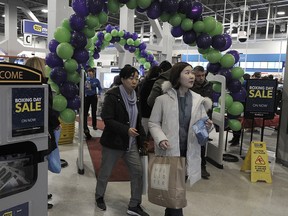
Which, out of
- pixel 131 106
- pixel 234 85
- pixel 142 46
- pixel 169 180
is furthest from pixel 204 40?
pixel 142 46

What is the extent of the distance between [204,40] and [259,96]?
1.33m

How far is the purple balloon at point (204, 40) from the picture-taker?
4.25 meters

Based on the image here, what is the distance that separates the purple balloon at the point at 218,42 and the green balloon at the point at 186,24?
0.43 m

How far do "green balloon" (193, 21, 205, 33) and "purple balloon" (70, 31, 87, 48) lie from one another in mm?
1651

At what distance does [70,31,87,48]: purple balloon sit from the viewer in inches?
147

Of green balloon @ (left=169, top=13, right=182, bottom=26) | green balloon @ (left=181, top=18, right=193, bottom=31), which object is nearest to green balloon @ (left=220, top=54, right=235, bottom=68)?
green balloon @ (left=181, top=18, right=193, bottom=31)

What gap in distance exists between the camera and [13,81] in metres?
1.31

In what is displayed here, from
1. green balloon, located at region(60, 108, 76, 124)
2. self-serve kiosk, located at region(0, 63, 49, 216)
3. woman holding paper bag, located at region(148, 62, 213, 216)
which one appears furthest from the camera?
green balloon, located at region(60, 108, 76, 124)

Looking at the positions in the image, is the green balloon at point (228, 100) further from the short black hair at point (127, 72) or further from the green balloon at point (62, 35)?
the green balloon at point (62, 35)

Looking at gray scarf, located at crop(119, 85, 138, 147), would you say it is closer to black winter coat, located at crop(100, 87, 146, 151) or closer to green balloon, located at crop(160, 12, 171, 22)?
black winter coat, located at crop(100, 87, 146, 151)

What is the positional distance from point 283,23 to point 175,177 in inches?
530

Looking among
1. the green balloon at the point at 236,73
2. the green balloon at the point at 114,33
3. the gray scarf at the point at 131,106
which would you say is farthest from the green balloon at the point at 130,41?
the gray scarf at the point at 131,106

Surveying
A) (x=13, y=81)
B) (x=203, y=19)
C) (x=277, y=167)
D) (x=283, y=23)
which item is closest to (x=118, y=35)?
(x=203, y=19)

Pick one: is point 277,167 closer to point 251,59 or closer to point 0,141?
point 0,141
